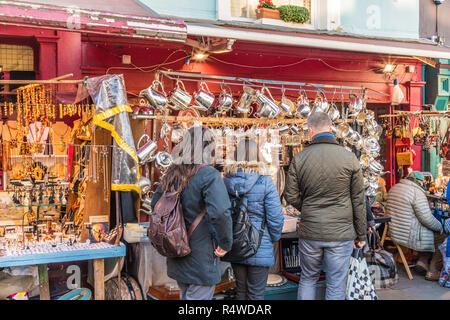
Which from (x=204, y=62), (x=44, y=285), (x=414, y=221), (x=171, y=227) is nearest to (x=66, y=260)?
(x=44, y=285)

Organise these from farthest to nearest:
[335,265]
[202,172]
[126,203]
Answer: [126,203] < [335,265] < [202,172]

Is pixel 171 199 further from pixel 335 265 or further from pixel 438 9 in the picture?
pixel 438 9

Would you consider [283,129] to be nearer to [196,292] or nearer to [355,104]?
[355,104]

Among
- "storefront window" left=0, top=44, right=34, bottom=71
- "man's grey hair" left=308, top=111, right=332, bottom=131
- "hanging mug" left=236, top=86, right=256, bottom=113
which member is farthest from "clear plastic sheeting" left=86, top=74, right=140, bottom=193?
"storefront window" left=0, top=44, right=34, bottom=71

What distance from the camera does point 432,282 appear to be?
6273 mm

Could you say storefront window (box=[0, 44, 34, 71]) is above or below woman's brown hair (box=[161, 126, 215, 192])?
above

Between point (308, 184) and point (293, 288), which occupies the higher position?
point (308, 184)

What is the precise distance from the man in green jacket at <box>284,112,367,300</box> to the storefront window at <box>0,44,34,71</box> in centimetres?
443

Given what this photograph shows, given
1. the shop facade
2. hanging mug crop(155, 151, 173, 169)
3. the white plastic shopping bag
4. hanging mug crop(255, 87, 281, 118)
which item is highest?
the shop facade

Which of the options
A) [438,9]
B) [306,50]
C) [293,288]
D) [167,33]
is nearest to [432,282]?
[293,288]

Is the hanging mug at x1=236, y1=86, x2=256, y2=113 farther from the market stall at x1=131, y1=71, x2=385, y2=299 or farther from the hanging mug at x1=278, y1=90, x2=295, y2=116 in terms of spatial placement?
the hanging mug at x1=278, y1=90, x2=295, y2=116

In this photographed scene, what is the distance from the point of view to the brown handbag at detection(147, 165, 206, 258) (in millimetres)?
3516

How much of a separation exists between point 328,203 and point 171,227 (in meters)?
1.44

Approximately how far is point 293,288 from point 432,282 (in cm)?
218
